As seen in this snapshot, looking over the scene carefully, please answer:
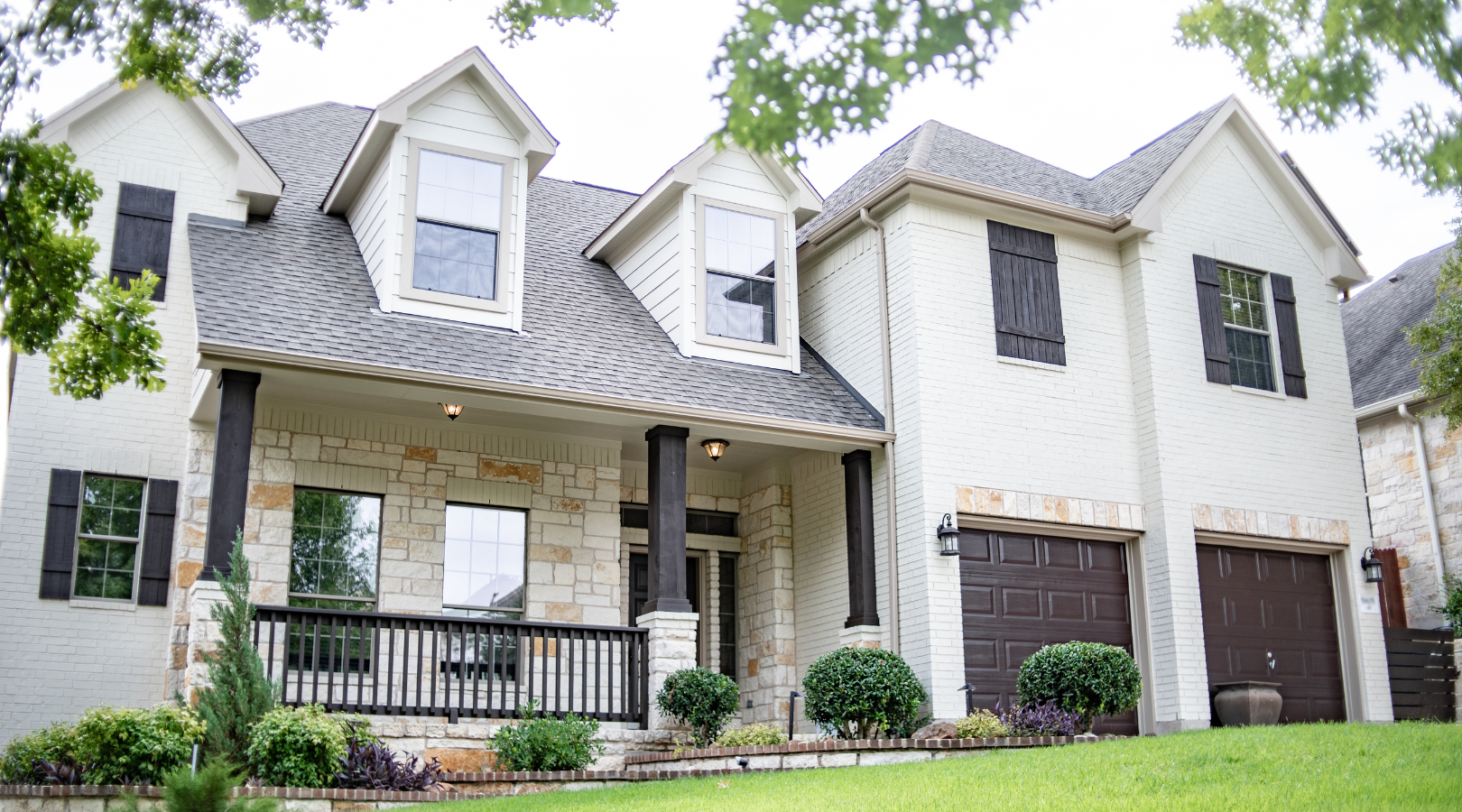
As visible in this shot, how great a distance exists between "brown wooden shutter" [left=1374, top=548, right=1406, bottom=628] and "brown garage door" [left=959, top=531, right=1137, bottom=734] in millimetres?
5303

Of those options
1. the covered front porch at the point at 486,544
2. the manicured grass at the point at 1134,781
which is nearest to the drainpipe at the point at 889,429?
the covered front porch at the point at 486,544

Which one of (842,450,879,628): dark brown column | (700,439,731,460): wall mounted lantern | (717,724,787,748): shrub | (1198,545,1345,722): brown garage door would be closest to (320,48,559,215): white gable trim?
(700,439,731,460): wall mounted lantern

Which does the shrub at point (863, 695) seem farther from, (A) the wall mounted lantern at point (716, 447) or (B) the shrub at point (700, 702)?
(A) the wall mounted lantern at point (716, 447)

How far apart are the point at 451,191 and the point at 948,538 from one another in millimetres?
6004

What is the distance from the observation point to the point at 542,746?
10.2m

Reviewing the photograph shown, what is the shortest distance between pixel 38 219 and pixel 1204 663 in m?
11.4

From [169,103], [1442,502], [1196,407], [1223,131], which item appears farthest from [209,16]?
[1442,502]

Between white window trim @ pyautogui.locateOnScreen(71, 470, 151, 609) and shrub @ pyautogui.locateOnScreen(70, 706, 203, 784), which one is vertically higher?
white window trim @ pyautogui.locateOnScreen(71, 470, 151, 609)

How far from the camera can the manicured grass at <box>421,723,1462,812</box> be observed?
679 cm

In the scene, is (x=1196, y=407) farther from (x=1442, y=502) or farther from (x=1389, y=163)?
(x=1389, y=163)

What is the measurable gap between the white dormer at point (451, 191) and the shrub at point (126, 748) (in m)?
4.59

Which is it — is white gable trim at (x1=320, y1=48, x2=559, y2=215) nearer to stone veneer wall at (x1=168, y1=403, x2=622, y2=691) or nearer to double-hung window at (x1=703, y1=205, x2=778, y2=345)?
double-hung window at (x1=703, y1=205, x2=778, y2=345)

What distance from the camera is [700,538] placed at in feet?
48.5

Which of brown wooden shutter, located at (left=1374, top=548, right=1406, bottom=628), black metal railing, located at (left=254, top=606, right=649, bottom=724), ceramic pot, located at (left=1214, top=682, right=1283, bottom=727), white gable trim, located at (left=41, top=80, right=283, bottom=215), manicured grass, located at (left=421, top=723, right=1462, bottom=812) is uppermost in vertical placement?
white gable trim, located at (left=41, top=80, right=283, bottom=215)
